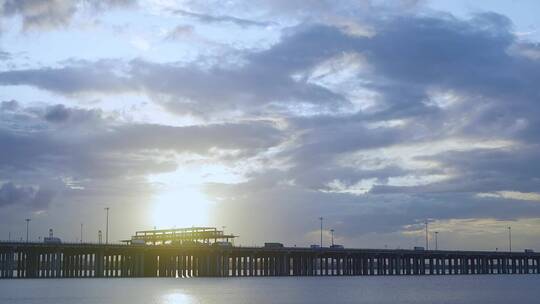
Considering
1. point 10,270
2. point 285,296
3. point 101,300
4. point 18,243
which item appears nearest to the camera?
point 101,300

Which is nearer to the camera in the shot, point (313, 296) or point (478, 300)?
point (478, 300)

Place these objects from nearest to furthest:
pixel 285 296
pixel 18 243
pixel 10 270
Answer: pixel 285 296 → pixel 18 243 → pixel 10 270

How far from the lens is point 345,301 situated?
369ft

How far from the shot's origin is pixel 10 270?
190 metres

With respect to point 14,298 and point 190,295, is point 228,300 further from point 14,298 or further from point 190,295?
point 14,298

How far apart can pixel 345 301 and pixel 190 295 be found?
26.6 m

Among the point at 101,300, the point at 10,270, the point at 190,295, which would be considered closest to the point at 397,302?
the point at 190,295

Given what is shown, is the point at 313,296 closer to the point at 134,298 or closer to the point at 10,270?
the point at 134,298

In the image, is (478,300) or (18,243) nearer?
(478,300)

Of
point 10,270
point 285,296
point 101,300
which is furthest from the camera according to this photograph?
point 10,270

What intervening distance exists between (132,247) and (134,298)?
283 ft

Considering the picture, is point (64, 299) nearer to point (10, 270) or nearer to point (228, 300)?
point (228, 300)

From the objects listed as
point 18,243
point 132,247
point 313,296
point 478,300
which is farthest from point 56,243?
point 478,300

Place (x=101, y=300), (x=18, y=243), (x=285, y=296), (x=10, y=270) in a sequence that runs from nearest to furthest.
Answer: (x=101, y=300) → (x=285, y=296) → (x=18, y=243) → (x=10, y=270)
